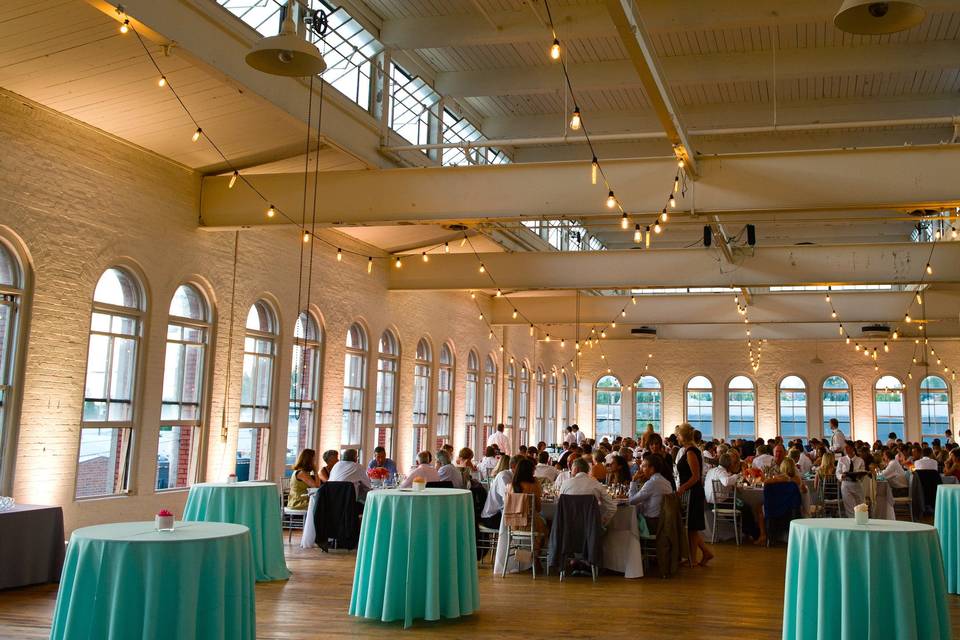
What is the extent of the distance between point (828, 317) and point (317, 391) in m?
10.6

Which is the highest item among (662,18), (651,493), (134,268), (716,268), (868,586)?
(662,18)

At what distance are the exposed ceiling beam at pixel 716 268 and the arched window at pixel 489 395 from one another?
257 inches

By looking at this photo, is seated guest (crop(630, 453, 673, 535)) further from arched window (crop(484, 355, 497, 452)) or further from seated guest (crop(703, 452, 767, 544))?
arched window (crop(484, 355, 497, 452))

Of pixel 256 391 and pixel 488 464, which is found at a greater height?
pixel 256 391

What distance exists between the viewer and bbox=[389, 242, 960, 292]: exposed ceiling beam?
12.9 meters

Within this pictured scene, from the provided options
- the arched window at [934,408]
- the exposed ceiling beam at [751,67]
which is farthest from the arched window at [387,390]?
the arched window at [934,408]

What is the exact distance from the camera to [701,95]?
41.0 ft

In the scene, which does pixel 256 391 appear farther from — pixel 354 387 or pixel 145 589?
pixel 145 589

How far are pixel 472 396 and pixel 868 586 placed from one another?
1532 centimetres

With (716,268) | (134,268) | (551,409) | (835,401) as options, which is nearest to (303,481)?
(134,268)

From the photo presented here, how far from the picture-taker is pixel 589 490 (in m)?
8.01

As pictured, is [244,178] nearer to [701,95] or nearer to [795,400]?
[701,95]

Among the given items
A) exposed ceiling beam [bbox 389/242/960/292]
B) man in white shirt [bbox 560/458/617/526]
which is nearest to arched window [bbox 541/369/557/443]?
exposed ceiling beam [bbox 389/242/960/292]

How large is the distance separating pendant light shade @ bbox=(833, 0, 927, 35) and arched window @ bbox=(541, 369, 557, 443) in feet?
68.5
